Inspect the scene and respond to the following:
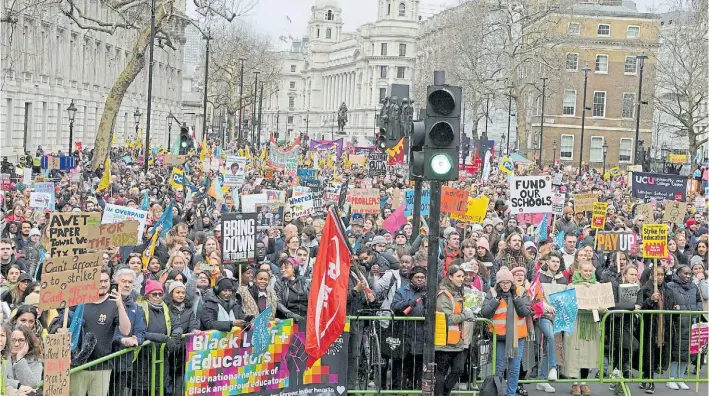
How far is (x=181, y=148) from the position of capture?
37.0 metres

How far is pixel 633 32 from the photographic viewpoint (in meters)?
74.4

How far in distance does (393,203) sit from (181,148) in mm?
14904

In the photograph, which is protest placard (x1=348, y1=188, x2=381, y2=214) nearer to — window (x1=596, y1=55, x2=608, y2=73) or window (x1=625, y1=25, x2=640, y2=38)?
window (x1=596, y1=55, x2=608, y2=73)

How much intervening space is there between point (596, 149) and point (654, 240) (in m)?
64.4

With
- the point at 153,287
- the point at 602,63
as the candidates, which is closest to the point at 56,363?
the point at 153,287

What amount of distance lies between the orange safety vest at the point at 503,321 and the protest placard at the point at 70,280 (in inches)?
156

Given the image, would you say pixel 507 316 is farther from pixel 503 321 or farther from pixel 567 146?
pixel 567 146

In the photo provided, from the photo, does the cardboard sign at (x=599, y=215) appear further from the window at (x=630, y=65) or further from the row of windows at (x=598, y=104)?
the row of windows at (x=598, y=104)

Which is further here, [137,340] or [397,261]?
[397,261]

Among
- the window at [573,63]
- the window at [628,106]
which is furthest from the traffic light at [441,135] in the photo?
the window at [628,106]

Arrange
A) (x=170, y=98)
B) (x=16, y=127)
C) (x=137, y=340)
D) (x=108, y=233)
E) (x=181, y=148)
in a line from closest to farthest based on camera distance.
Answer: (x=137, y=340), (x=108, y=233), (x=181, y=148), (x=16, y=127), (x=170, y=98)

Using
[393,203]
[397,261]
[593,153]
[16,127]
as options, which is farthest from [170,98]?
[397,261]

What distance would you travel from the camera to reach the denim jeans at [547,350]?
11781 millimetres

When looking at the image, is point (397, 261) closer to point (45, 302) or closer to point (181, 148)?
point (45, 302)
